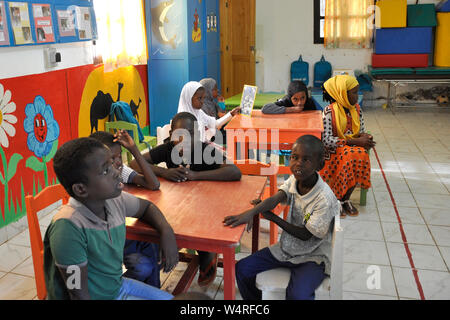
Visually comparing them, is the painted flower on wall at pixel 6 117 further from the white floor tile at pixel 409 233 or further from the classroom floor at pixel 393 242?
the white floor tile at pixel 409 233

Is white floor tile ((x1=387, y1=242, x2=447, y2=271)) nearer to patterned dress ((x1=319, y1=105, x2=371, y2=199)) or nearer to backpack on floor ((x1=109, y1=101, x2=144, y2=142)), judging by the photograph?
patterned dress ((x1=319, y1=105, x2=371, y2=199))

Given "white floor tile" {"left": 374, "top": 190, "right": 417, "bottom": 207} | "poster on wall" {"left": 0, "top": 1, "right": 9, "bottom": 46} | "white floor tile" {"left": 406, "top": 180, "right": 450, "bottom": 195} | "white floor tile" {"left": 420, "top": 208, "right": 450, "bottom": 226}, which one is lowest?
"white floor tile" {"left": 420, "top": 208, "right": 450, "bottom": 226}

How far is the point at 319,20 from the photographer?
8.71 m

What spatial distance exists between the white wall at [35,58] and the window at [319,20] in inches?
214

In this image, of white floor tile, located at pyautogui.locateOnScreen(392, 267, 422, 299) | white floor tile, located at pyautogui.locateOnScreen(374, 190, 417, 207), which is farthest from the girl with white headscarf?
white floor tile, located at pyautogui.locateOnScreen(392, 267, 422, 299)

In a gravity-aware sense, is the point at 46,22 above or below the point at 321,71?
above

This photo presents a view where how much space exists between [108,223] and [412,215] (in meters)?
2.86

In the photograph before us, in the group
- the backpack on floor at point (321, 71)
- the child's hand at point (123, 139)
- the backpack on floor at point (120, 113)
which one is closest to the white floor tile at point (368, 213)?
the child's hand at point (123, 139)

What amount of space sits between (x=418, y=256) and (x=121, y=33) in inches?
151

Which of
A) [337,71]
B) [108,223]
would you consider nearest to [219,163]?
[108,223]

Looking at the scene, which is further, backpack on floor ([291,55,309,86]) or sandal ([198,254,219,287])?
backpack on floor ([291,55,309,86])

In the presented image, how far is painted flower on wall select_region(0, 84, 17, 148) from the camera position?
325cm

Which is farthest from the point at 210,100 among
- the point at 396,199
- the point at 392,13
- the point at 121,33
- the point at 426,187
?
the point at 392,13

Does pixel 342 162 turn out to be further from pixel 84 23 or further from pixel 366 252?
pixel 84 23
